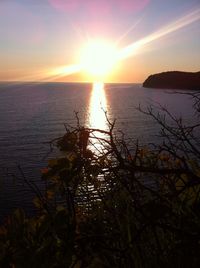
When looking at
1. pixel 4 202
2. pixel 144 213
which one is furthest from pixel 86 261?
pixel 4 202

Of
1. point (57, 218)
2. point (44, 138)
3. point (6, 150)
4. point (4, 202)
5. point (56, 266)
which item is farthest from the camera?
point (44, 138)

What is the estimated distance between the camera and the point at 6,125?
3514 inches

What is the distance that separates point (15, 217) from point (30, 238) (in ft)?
0.58

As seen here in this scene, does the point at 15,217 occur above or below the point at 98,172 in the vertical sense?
below

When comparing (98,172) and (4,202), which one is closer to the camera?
(98,172)

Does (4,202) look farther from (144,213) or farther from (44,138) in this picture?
(144,213)

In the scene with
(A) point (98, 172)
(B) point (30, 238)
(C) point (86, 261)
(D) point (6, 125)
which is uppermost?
(A) point (98, 172)

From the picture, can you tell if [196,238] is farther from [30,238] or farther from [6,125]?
[6,125]

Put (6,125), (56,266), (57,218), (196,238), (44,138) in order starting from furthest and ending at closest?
1. (6,125)
2. (44,138)
3. (196,238)
4. (57,218)
5. (56,266)

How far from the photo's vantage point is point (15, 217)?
7.00ft

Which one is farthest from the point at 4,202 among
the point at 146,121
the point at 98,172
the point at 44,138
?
the point at 146,121

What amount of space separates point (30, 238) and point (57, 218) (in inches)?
6.5

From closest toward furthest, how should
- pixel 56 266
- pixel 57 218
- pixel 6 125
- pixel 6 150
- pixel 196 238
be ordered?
pixel 56 266
pixel 57 218
pixel 196 238
pixel 6 150
pixel 6 125

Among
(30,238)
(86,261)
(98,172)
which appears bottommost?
(86,261)
